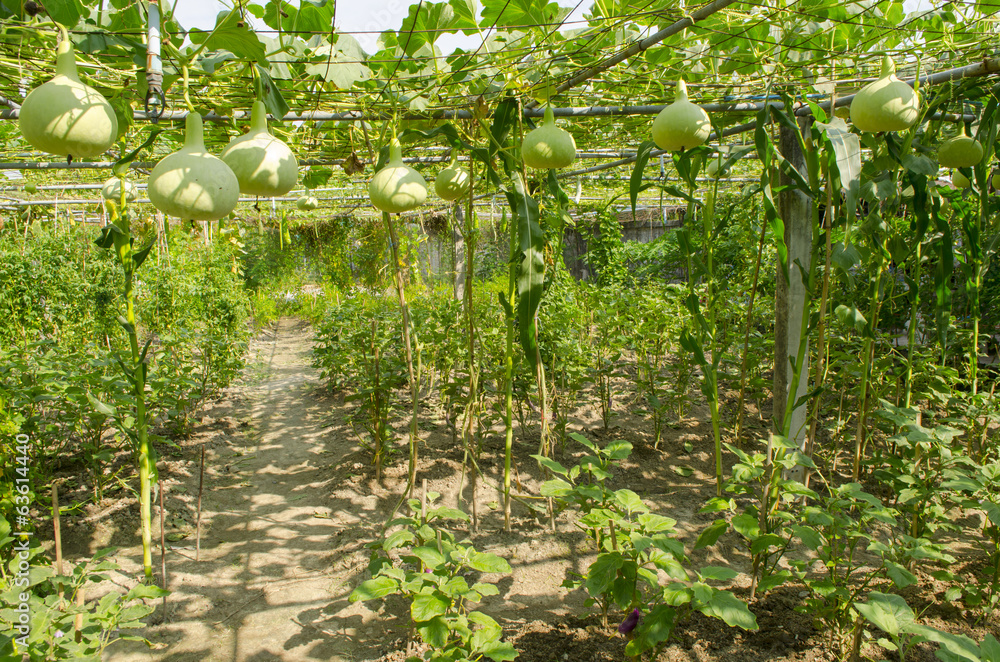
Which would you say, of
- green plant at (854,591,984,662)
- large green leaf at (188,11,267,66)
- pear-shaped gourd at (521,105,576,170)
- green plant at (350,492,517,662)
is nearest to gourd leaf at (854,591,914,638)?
green plant at (854,591,984,662)

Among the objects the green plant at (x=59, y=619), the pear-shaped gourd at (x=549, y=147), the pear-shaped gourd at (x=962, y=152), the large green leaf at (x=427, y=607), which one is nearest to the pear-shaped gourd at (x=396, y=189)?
the pear-shaped gourd at (x=549, y=147)

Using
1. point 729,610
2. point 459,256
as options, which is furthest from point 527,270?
point 459,256

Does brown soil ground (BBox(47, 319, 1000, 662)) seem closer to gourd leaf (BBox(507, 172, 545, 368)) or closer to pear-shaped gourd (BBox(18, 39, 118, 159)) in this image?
gourd leaf (BBox(507, 172, 545, 368))

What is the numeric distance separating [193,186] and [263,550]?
202 centimetres

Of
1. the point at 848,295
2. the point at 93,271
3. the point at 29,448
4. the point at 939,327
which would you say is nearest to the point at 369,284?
the point at 93,271

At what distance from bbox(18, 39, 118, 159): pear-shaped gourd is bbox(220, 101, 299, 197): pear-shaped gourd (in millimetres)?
228

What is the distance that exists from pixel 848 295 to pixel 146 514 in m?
3.56

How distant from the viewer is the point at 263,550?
2.50 m

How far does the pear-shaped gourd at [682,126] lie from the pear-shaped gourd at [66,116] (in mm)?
1316

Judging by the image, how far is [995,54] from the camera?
2.03 meters

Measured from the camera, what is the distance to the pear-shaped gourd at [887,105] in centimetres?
155

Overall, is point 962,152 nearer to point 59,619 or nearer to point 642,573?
point 642,573

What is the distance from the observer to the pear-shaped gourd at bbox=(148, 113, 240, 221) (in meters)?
1.02

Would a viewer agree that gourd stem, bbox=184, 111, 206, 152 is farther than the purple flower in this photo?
No
